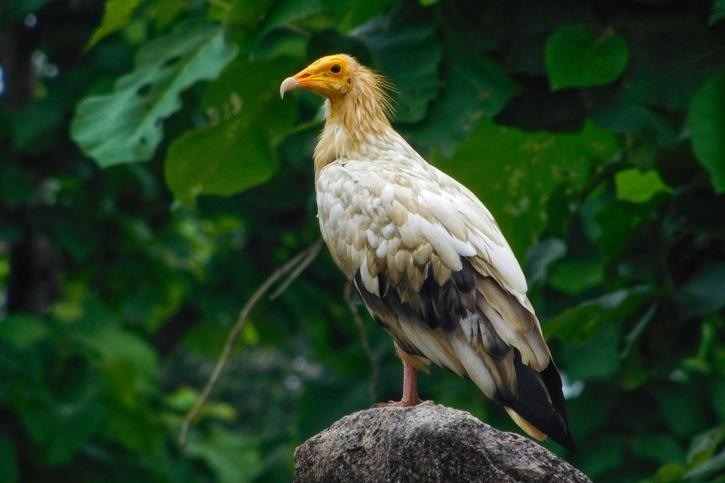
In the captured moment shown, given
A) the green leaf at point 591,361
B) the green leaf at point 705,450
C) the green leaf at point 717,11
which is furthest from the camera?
the green leaf at point 591,361

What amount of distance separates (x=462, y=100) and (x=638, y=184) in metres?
1.52

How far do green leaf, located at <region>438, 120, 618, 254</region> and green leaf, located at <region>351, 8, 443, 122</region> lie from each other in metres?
0.52

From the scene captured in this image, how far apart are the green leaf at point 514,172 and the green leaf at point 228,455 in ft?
24.7

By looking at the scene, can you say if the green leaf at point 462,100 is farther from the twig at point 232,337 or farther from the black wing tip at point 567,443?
the black wing tip at point 567,443

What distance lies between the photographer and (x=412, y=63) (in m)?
6.73

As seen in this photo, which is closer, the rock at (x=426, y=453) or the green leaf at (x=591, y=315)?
the rock at (x=426, y=453)

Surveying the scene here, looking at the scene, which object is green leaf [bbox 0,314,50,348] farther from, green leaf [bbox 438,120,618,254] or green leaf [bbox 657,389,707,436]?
green leaf [bbox 438,120,618,254]

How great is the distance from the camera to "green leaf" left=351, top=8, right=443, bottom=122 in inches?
263

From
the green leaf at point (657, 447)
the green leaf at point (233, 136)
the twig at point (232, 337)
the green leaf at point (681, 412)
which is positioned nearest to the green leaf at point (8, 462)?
the green leaf at point (657, 447)

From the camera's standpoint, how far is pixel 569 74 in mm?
6406

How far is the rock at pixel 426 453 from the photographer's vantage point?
4.33 m

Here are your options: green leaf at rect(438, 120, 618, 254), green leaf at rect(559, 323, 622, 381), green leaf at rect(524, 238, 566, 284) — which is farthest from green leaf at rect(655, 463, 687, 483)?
green leaf at rect(559, 323, 622, 381)

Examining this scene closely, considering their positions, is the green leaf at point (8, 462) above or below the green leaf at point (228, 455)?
above

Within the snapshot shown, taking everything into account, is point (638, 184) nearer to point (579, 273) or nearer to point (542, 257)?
point (542, 257)
